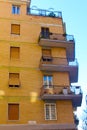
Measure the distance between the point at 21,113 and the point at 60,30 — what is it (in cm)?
1027

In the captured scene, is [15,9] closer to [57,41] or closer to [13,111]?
[57,41]

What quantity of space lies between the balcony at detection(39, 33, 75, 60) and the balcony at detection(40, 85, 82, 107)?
4.65 m

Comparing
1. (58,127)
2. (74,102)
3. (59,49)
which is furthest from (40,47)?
(58,127)

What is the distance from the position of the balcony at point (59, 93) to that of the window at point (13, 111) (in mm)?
2571

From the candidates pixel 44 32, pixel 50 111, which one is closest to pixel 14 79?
pixel 50 111

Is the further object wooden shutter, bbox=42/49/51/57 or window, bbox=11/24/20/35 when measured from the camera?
window, bbox=11/24/20/35

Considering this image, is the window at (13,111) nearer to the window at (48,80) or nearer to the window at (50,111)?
the window at (50,111)

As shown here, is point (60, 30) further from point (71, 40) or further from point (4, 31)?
point (4, 31)

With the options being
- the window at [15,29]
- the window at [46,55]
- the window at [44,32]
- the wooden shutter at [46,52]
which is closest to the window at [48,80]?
the window at [46,55]

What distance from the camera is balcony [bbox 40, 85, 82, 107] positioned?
88.4 ft

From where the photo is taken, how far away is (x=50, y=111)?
88.6 ft

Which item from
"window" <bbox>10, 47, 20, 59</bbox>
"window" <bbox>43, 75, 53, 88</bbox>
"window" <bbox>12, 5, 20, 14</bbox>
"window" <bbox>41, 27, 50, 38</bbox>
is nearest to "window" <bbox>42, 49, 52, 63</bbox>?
"window" <bbox>41, 27, 50, 38</bbox>

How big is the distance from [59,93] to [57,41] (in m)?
5.62

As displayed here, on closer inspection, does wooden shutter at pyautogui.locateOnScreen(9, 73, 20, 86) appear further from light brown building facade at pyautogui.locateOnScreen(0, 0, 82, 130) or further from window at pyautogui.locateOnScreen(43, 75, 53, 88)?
window at pyautogui.locateOnScreen(43, 75, 53, 88)
